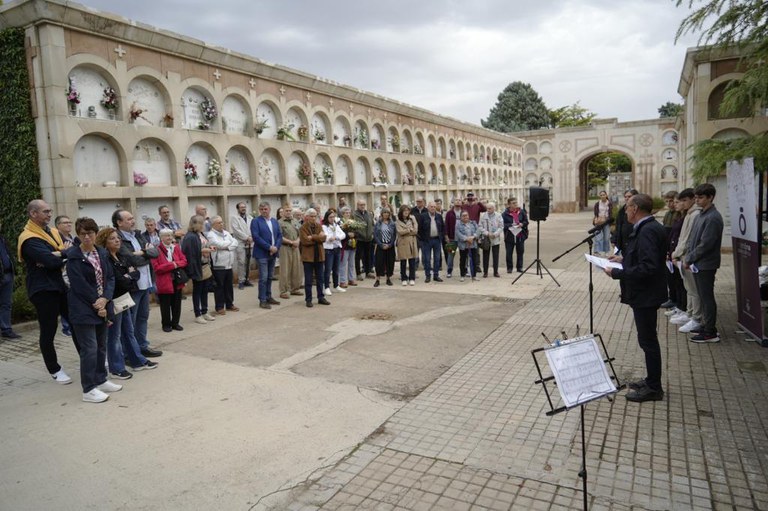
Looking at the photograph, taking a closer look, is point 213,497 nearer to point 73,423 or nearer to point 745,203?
point 73,423

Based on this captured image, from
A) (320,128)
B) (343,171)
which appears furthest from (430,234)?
(320,128)

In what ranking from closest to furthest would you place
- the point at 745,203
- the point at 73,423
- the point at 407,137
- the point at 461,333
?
the point at 73,423, the point at 745,203, the point at 461,333, the point at 407,137

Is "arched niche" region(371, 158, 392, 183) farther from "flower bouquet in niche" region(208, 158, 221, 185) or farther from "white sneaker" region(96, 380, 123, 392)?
"white sneaker" region(96, 380, 123, 392)

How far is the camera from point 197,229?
8.12 m

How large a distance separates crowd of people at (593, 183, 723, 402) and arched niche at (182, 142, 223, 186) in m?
8.41

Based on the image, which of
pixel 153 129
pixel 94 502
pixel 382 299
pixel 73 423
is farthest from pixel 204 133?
pixel 94 502

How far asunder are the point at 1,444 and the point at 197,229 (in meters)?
4.33

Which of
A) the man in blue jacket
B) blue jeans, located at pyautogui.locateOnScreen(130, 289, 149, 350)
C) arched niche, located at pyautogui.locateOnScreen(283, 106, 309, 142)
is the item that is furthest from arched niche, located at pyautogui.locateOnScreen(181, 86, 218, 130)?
blue jeans, located at pyautogui.locateOnScreen(130, 289, 149, 350)

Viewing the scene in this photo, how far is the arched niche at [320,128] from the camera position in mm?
14438

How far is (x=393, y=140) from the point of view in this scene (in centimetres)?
1838

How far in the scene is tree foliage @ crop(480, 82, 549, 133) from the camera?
168 feet

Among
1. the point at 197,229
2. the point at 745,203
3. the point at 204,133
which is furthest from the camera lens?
the point at 204,133

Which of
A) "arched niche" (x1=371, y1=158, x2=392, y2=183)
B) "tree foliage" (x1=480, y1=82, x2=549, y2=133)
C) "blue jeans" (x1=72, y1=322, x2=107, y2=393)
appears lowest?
"blue jeans" (x1=72, y1=322, x2=107, y2=393)

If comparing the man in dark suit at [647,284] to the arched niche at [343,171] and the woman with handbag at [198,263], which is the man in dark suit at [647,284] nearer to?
the woman with handbag at [198,263]
